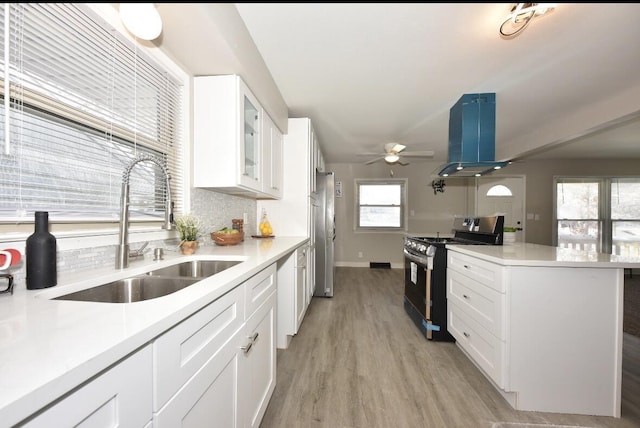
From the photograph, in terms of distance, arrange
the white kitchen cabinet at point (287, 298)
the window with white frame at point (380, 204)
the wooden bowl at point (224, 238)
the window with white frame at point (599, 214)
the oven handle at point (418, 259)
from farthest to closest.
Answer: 1. the window with white frame at point (380, 204)
2. the window with white frame at point (599, 214)
3. the oven handle at point (418, 259)
4. the white kitchen cabinet at point (287, 298)
5. the wooden bowl at point (224, 238)

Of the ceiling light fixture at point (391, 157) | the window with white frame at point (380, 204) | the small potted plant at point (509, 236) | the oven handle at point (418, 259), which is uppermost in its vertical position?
the ceiling light fixture at point (391, 157)

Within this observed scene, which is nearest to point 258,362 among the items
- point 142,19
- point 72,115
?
point 72,115

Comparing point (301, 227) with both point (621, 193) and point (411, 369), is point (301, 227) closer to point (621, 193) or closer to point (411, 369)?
point (411, 369)

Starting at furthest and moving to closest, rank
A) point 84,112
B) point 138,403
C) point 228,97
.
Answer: point 228,97, point 84,112, point 138,403

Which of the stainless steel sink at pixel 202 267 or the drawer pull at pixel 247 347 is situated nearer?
the drawer pull at pixel 247 347

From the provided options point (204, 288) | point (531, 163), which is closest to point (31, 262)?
point (204, 288)

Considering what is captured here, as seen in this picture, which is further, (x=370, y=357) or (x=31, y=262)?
(x=370, y=357)

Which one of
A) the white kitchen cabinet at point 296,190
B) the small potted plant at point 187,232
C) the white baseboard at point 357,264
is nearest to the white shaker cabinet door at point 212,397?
the small potted plant at point 187,232

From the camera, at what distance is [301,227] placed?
2.87m

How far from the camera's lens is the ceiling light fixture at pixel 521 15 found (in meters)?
1.44

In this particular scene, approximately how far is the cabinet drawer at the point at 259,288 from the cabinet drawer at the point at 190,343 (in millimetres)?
125

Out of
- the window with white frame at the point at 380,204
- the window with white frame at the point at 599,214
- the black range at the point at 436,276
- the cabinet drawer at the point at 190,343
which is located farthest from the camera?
the window with white frame at the point at 380,204

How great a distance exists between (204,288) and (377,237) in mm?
5306

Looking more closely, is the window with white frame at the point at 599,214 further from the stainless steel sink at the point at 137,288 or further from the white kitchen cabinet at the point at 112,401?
the white kitchen cabinet at the point at 112,401
